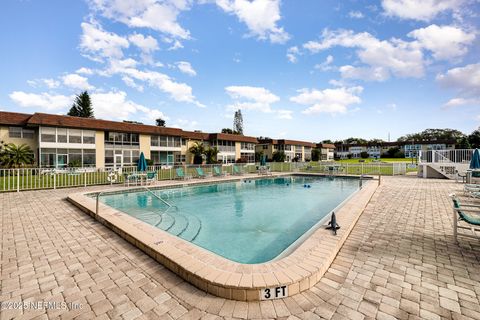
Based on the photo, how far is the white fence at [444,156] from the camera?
1708cm

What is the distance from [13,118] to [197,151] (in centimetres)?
1800

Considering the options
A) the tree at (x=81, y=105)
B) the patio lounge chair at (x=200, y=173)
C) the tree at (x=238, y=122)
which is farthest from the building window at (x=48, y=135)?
the tree at (x=238, y=122)

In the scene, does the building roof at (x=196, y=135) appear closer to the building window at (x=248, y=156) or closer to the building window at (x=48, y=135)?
the building window at (x=248, y=156)

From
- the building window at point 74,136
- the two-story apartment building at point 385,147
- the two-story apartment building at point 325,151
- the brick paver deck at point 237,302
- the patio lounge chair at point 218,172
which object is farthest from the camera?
the two-story apartment building at point 325,151

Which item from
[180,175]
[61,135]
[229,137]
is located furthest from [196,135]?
[180,175]

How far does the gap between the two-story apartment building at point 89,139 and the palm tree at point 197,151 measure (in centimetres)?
144

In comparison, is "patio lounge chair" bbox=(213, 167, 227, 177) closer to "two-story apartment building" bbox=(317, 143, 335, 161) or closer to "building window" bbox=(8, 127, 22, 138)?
"building window" bbox=(8, 127, 22, 138)

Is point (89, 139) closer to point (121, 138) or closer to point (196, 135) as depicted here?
point (121, 138)

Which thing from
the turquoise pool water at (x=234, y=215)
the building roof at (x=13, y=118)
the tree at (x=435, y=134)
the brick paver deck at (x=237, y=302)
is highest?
the tree at (x=435, y=134)

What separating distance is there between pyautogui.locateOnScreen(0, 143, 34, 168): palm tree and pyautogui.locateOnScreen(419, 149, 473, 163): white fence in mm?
33279

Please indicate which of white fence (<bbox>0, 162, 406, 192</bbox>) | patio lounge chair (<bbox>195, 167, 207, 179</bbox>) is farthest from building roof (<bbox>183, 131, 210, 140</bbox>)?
patio lounge chair (<bbox>195, 167, 207, 179</bbox>)

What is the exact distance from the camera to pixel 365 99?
22828 mm

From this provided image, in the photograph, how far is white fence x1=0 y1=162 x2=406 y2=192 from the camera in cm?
1098

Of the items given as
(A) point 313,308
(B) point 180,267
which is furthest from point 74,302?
(A) point 313,308
